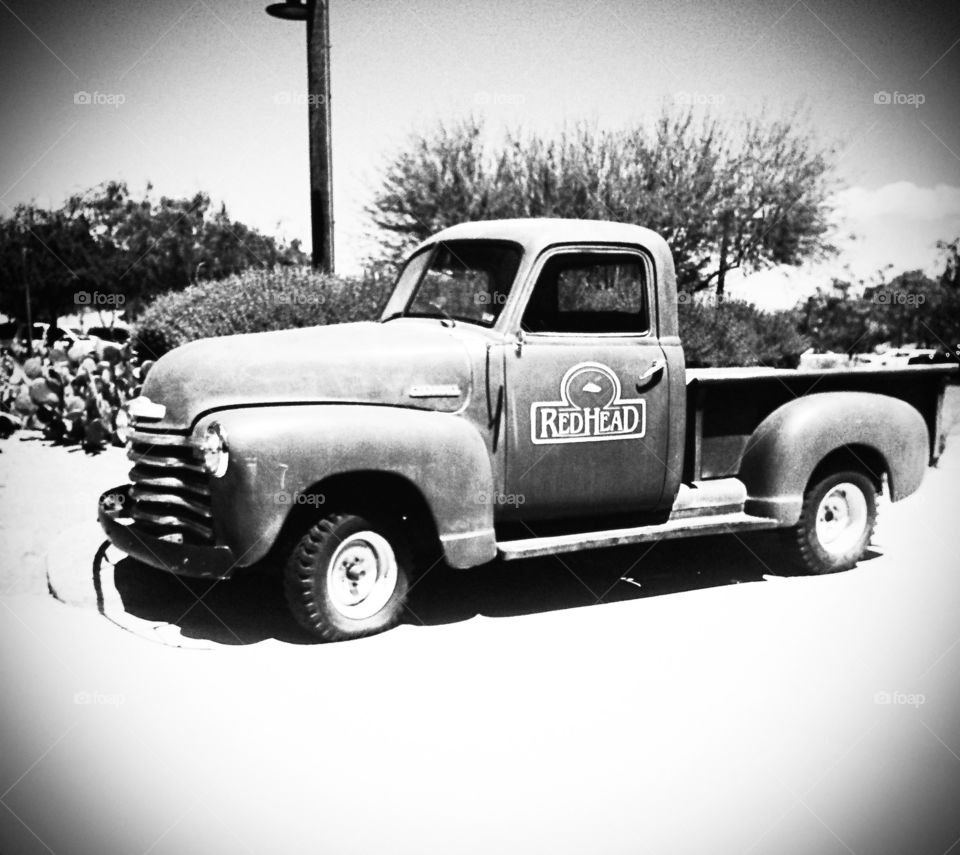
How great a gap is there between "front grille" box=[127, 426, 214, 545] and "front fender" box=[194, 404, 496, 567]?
0.47 ft

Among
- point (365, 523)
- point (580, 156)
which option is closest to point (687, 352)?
point (580, 156)

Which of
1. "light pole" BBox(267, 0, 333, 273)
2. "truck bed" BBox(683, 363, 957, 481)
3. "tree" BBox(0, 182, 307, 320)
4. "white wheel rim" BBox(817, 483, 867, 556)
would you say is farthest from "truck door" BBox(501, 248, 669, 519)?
"tree" BBox(0, 182, 307, 320)

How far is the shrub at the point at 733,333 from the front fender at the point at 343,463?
317 inches

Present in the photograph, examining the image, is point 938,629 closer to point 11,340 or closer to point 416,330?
point 416,330

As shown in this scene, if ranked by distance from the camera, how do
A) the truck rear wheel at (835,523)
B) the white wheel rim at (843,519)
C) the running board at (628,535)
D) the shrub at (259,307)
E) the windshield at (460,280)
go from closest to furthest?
the running board at (628,535) < the windshield at (460,280) < the truck rear wheel at (835,523) < the white wheel rim at (843,519) < the shrub at (259,307)

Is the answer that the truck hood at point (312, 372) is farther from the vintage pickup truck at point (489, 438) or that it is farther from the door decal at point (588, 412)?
the door decal at point (588, 412)

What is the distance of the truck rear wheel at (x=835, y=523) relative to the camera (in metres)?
6.44

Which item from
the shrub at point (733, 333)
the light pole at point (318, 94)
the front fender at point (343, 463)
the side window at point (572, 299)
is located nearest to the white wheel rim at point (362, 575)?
the front fender at point (343, 463)

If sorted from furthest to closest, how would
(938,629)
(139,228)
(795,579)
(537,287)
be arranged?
(139,228) → (795,579) → (537,287) → (938,629)

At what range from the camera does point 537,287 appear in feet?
19.5

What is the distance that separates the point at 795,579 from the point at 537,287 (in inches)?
90.3

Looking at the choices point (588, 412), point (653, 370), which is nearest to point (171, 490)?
point (588, 412)

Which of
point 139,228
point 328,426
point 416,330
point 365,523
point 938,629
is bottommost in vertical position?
point 938,629

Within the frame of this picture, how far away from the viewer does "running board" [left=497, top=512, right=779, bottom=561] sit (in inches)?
215
